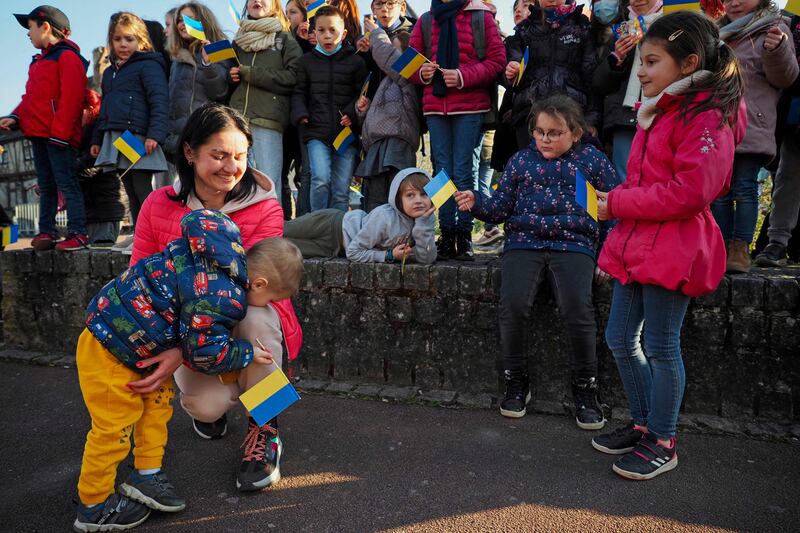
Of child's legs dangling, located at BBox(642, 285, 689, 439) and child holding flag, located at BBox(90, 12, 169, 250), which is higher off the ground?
child holding flag, located at BBox(90, 12, 169, 250)

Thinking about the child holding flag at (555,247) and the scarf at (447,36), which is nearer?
the child holding flag at (555,247)

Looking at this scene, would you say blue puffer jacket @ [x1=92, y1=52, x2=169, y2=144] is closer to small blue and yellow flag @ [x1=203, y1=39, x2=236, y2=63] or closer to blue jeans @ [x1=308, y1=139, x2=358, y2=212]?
small blue and yellow flag @ [x1=203, y1=39, x2=236, y2=63]

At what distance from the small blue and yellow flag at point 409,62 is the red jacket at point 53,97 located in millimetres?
2794

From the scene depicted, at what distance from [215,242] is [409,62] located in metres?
2.44

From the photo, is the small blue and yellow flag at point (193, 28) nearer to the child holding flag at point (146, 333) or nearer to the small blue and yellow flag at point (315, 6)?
the small blue and yellow flag at point (315, 6)

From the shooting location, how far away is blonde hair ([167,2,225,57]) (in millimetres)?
5129

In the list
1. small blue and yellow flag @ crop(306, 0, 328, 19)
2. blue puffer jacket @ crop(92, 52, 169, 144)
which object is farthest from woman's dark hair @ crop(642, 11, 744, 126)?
blue puffer jacket @ crop(92, 52, 169, 144)

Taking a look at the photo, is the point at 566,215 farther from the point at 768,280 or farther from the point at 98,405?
the point at 98,405

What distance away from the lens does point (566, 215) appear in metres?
3.12

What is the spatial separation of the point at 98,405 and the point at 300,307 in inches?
70.5

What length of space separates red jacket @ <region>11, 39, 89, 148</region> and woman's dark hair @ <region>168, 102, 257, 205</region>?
2798 millimetres

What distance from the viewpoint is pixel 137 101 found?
4.70 meters

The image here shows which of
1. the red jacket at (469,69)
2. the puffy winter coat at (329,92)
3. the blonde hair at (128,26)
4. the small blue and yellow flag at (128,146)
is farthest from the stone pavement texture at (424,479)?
the blonde hair at (128,26)

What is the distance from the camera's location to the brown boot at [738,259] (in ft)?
10.6
